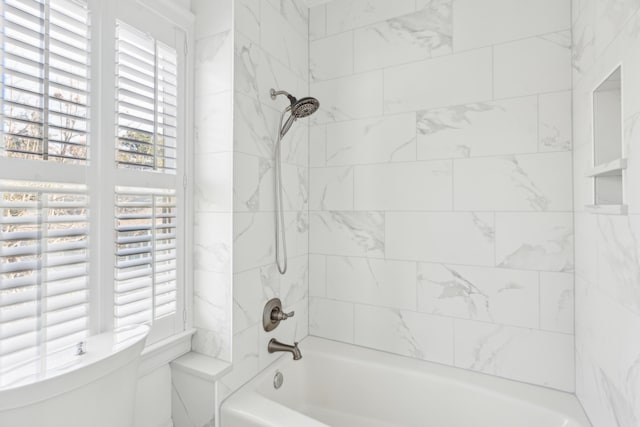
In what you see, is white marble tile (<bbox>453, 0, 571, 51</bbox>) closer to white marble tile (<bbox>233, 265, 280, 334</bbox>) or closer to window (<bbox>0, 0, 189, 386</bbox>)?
window (<bbox>0, 0, 189, 386</bbox>)

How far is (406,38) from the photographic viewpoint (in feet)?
5.51

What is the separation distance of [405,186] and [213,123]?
1.00 m

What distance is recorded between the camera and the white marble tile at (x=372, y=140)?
168 cm

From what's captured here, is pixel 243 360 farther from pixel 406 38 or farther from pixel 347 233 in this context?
pixel 406 38

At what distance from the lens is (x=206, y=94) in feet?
4.63

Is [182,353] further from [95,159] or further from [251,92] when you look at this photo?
[251,92]

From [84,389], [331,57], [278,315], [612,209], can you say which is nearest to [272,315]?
[278,315]

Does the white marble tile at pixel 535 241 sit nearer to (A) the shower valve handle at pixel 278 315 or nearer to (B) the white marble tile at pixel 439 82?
(B) the white marble tile at pixel 439 82

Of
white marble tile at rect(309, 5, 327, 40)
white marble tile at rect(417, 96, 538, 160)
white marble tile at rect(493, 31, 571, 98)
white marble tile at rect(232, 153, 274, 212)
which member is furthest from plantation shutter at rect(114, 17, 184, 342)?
white marble tile at rect(493, 31, 571, 98)

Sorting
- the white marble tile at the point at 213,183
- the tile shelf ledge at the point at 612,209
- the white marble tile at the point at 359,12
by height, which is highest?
the white marble tile at the point at 359,12

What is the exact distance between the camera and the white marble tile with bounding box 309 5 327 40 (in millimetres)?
1898

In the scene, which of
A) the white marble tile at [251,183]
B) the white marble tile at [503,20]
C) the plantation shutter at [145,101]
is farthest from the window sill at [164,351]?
the white marble tile at [503,20]

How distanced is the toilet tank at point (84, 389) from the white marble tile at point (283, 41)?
1398mm

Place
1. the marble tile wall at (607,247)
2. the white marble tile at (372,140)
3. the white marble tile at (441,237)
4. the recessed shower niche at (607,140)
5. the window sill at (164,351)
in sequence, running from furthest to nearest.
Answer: the white marble tile at (372,140)
the white marble tile at (441,237)
the window sill at (164,351)
the recessed shower niche at (607,140)
the marble tile wall at (607,247)
